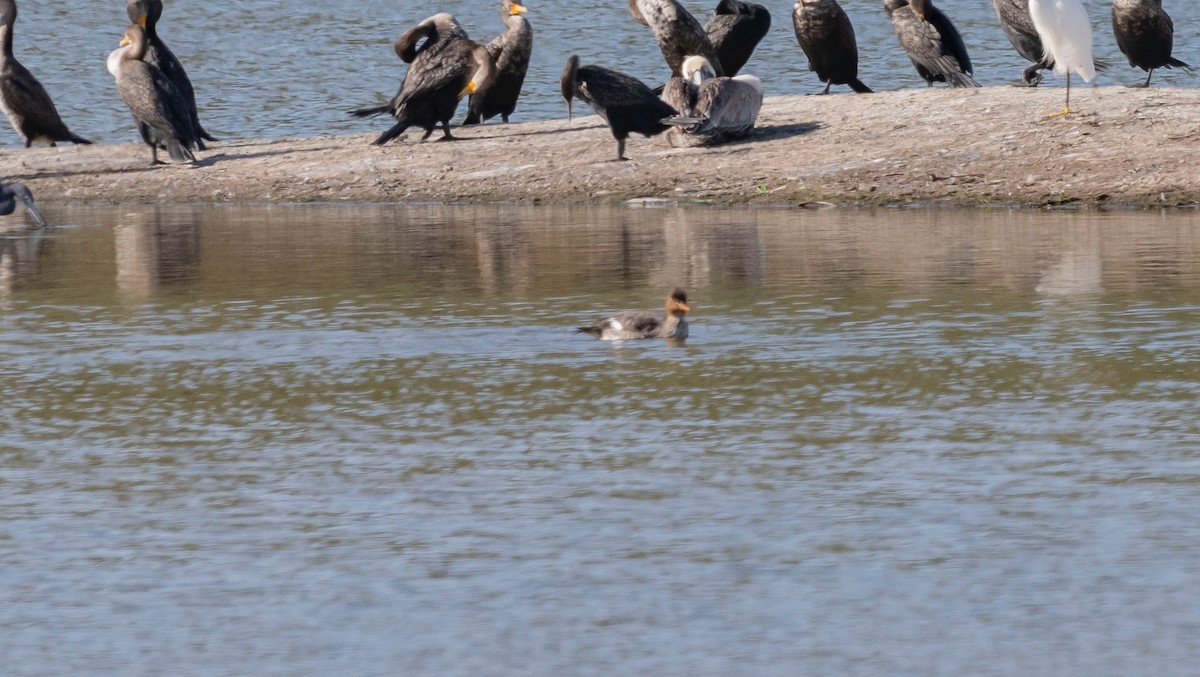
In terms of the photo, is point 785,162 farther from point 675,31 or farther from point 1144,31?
point 1144,31

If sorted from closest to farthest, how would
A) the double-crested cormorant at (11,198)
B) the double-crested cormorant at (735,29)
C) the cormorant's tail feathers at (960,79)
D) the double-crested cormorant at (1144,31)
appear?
the double-crested cormorant at (11,198), the cormorant's tail feathers at (960,79), the double-crested cormorant at (1144,31), the double-crested cormorant at (735,29)

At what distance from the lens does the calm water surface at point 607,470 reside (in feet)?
17.4

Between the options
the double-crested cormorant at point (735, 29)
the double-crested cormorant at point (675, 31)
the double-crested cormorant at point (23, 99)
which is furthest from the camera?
the double-crested cormorant at point (735, 29)

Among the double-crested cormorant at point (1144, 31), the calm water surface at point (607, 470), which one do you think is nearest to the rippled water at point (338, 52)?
the double-crested cormorant at point (1144, 31)

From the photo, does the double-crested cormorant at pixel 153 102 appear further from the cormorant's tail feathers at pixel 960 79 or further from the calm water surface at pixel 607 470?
the cormorant's tail feathers at pixel 960 79

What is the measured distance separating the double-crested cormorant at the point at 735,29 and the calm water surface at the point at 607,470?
31.6 feet

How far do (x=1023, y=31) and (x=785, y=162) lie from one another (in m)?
3.78

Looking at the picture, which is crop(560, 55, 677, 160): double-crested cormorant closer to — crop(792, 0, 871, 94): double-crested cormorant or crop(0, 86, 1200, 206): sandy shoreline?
crop(0, 86, 1200, 206): sandy shoreline

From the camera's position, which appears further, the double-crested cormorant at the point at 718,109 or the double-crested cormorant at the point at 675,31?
the double-crested cormorant at the point at 675,31

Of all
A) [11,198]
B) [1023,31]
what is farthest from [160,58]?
[1023,31]

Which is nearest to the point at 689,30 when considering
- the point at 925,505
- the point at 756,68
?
the point at 756,68

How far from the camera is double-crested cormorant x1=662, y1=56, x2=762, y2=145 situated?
64.7 feet

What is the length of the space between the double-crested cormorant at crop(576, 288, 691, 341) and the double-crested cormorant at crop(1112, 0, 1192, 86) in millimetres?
12597

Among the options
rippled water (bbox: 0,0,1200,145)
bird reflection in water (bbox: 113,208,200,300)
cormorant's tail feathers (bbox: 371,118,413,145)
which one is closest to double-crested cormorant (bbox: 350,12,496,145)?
cormorant's tail feathers (bbox: 371,118,413,145)
